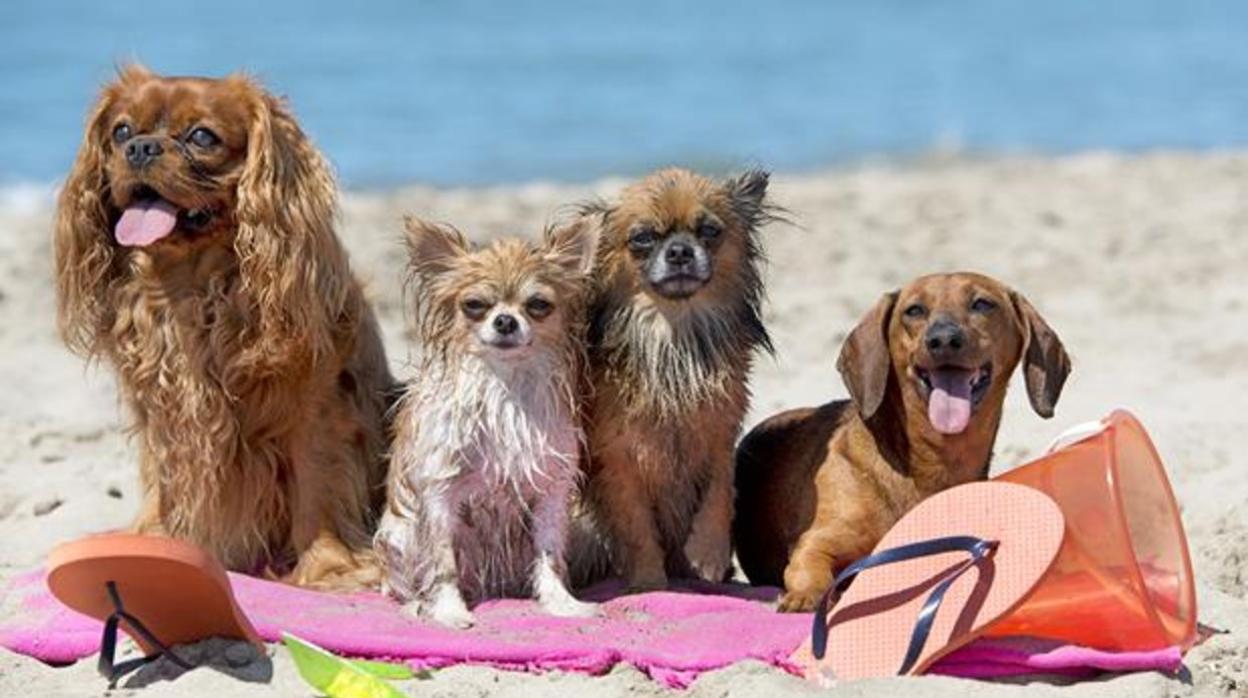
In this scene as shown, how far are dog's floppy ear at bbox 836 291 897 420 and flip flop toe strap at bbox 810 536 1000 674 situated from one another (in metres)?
0.56

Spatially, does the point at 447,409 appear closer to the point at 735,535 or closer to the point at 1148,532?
the point at 735,535

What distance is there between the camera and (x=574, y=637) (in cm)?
535

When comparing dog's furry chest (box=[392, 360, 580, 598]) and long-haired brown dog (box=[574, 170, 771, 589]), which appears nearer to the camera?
dog's furry chest (box=[392, 360, 580, 598])

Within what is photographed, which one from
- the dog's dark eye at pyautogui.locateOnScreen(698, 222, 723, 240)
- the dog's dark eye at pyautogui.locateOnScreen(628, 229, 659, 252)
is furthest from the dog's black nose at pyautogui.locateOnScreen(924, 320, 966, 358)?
the dog's dark eye at pyautogui.locateOnScreen(628, 229, 659, 252)

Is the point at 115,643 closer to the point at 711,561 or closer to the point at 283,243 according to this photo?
the point at 283,243

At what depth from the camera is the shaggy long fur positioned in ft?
18.3

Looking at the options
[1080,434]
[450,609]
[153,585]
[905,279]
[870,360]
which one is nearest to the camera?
[153,585]

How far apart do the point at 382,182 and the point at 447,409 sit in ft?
39.7

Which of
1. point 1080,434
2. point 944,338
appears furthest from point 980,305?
point 1080,434

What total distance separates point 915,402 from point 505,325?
3.64 feet

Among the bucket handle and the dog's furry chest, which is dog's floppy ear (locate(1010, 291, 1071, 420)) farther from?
the dog's furry chest

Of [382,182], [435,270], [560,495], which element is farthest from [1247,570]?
[382,182]

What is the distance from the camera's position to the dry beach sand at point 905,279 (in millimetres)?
5128

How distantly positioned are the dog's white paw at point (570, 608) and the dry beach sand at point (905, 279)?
0.40m
